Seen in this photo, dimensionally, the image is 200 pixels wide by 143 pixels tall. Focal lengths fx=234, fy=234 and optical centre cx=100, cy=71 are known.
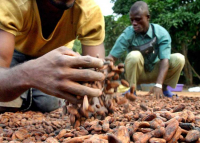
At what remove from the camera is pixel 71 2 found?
1.74 m

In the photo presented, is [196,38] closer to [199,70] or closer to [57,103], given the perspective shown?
[199,70]

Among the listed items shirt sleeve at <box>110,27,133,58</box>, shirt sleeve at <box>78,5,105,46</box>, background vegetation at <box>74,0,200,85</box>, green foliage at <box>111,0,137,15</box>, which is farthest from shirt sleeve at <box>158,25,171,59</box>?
green foliage at <box>111,0,137,15</box>

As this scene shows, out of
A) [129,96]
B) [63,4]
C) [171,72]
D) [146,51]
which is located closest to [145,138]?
[129,96]

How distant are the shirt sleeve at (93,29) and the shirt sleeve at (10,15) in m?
0.53

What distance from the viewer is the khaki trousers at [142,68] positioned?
3.69 meters

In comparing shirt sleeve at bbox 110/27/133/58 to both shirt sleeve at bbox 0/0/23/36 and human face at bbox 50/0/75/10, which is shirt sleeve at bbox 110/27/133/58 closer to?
human face at bbox 50/0/75/10

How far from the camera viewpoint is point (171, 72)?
3.83m

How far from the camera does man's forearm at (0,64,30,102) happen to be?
3.80 feet

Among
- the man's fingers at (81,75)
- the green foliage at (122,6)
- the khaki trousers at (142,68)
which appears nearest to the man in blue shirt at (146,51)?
the khaki trousers at (142,68)

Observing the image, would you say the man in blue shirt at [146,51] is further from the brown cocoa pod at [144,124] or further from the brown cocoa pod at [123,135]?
the brown cocoa pod at [123,135]

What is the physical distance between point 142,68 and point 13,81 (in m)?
2.85

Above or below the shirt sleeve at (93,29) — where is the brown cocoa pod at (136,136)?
below

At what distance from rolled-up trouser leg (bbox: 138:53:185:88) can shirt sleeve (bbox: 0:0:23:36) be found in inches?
104

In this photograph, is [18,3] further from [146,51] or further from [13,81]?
[146,51]
